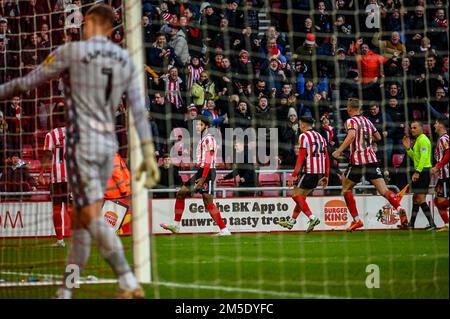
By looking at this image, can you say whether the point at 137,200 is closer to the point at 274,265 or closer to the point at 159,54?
the point at 274,265

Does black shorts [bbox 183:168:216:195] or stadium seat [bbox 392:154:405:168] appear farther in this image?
stadium seat [bbox 392:154:405:168]

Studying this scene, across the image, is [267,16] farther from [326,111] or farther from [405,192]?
[405,192]

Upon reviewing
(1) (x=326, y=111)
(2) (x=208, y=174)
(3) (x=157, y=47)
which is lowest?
(2) (x=208, y=174)

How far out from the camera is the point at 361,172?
17625 mm

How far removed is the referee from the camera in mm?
19406

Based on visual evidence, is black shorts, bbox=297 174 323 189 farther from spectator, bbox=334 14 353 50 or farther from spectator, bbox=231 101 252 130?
spectator, bbox=334 14 353 50

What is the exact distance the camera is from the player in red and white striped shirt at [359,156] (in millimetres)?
17641

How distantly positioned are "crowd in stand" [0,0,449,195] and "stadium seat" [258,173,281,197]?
1.59 feet

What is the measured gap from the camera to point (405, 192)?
68.0 ft

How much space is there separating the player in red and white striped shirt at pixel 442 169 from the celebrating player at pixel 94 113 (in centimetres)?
1173

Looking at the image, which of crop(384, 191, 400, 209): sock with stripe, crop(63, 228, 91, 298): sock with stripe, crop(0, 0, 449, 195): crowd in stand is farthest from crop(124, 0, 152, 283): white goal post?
crop(0, 0, 449, 195): crowd in stand

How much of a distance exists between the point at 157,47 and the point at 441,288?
1208cm

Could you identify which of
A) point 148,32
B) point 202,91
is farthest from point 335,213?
point 148,32
